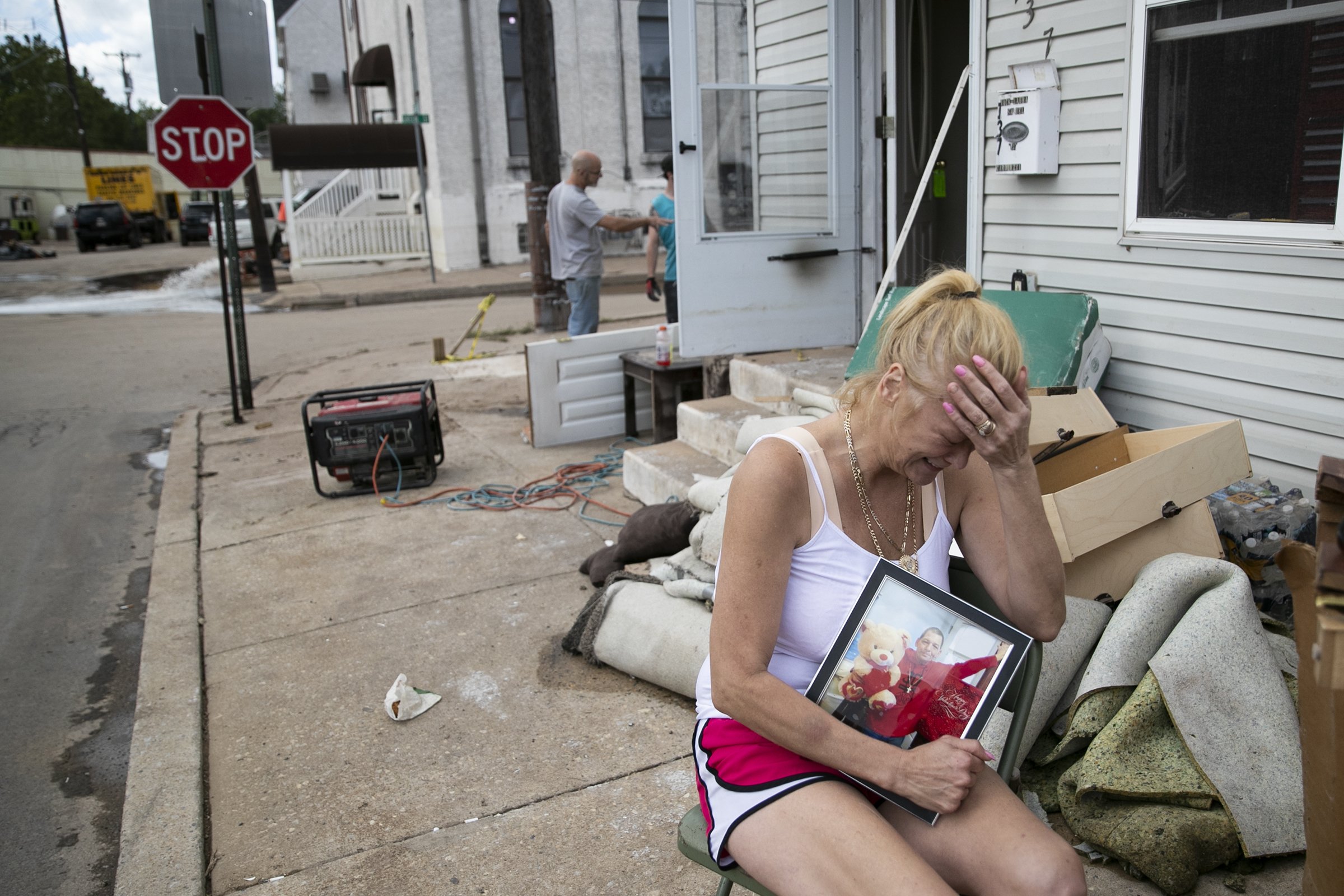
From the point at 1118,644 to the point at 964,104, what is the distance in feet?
19.6

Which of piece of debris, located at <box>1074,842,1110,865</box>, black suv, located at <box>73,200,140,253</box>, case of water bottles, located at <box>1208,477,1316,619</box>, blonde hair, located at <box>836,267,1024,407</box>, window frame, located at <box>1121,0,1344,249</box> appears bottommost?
piece of debris, located at <box>1074,842,1110,865</box>

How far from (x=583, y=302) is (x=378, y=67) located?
1951 cm

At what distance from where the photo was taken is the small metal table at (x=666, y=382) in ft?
21.9

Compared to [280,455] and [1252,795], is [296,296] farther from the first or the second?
[1252,795]

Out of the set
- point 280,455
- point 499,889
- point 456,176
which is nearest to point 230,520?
point 280,455

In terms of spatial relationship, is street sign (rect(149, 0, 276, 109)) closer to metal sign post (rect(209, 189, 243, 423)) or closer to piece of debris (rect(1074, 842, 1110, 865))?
metal sign post (rect(209, 189, 243, 423))

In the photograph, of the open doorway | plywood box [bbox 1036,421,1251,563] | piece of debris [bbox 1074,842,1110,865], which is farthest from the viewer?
the open doorway

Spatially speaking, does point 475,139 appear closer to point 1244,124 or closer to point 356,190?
point 356,190

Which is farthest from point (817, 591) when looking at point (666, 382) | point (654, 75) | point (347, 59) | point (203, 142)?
point (347, 59)

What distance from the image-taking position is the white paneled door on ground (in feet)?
20.7

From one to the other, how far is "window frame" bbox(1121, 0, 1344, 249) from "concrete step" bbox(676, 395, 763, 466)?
2.17 meters

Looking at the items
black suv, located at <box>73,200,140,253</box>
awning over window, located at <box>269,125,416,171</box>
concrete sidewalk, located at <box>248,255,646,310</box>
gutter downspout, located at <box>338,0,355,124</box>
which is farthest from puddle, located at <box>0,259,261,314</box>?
gutter downspout, located at <box>338,0,355,124</box>

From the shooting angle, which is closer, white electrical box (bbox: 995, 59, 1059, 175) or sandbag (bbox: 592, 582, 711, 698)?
sandbag (bbox: 592, 582, 711, 698)

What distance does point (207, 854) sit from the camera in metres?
2.88
